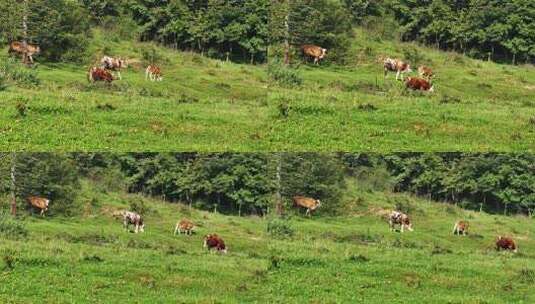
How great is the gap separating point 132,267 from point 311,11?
19.8ft

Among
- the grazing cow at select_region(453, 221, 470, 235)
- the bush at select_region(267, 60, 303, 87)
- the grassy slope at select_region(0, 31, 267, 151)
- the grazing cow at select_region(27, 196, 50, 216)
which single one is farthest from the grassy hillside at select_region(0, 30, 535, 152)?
the grazing cow at select_region(453, 221, 470, 235)

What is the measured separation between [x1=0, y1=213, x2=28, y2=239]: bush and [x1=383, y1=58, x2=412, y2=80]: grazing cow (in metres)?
7.86

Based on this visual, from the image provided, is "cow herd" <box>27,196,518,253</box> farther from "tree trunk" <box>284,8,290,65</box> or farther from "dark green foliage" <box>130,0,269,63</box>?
"dark green foliage" <box>130,0,269,63</box>

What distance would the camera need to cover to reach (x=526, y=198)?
816 inches

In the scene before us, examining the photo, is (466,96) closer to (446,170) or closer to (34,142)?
(446,170)

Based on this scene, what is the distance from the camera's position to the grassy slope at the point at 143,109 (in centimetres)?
1902

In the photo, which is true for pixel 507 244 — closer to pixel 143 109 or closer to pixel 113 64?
pixel 143 109

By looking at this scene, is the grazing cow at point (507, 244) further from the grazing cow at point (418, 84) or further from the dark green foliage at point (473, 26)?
the dark green foliage at point (473, 26)

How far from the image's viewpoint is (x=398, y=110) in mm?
20281

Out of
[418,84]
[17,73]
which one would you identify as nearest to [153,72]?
[17,73]

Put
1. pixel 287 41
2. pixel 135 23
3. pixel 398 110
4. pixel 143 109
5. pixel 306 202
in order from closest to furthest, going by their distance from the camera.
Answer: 1. pixel 306 202
2. pixel 287 41
3. pixel 143 109
4. pixel 135 23
5. pixel 398 110

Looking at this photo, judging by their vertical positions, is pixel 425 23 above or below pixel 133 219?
above

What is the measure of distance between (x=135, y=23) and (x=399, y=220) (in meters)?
6.63

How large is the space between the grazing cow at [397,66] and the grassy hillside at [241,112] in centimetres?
16
